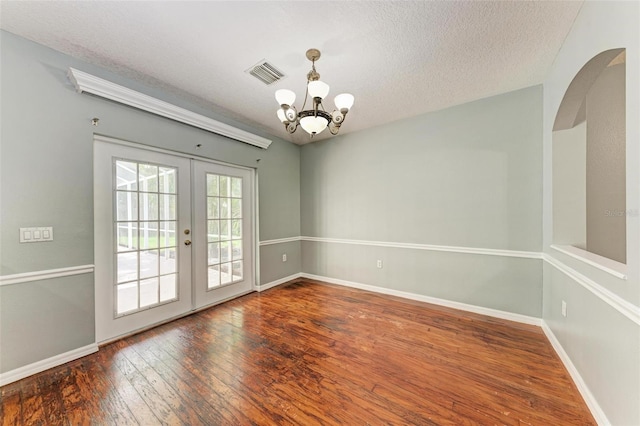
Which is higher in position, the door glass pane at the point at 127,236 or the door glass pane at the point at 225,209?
the door glass pane at the point at 225,209

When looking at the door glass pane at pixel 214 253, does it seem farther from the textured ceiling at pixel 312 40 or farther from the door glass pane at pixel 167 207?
the textured ceiling at pixel 312 40

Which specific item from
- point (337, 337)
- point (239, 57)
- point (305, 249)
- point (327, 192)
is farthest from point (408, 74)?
point (305, 249)

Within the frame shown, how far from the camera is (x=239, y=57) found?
2.20m

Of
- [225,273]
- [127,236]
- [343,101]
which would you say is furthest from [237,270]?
[343,101]

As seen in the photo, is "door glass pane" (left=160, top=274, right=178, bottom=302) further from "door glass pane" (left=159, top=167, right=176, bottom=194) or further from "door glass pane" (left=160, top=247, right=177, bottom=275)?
"door glass pane" (left=159, top=167, right=176, bottom=194)

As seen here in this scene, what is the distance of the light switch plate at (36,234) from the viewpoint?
6.38 feet

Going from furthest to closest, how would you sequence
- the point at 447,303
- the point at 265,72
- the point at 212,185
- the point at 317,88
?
the point at 212,185 < the point at 447,303 < the point at 265,72 < the point at 317,88

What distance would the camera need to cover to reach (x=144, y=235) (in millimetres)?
2713

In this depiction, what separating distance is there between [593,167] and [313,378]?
310 cm

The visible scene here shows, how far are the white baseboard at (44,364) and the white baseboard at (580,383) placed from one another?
3926 mm

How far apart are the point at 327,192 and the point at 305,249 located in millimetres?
1251

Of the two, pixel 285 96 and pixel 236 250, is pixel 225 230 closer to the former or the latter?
pixel 236 250

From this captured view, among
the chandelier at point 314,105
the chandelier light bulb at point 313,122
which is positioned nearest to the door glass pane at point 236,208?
the chandelier at point 314,105

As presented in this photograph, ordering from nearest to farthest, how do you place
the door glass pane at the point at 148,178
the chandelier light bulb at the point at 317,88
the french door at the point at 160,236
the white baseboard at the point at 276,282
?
1. the chandelier light bulb at the point at 317,88
2. the french door at the point at 160,236
3. the door glass pane at the point at 148,178
4. the white baseboard at the point at 276,282
